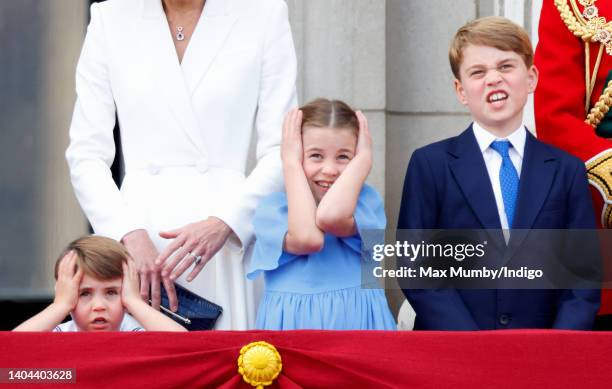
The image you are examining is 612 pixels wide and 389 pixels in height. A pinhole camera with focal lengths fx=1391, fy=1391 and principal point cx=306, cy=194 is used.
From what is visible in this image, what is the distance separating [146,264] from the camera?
3762 millimetres

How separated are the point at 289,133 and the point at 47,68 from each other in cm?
193

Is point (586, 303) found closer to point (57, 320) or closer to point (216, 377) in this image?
point (216, 377)

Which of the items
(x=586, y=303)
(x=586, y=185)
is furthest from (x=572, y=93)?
(x=586, y=303)

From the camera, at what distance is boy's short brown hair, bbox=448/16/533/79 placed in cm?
389

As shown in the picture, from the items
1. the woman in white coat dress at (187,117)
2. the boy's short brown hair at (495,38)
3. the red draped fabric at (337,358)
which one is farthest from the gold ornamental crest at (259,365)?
the boy's short brown hair at (495,38)

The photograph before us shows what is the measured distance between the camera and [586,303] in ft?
12.0

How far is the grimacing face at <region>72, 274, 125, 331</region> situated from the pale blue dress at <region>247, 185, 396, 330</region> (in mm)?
401

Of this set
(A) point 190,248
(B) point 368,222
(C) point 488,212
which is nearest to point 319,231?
(B) point 368,222

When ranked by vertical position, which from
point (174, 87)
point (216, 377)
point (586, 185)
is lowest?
point (216, 377)

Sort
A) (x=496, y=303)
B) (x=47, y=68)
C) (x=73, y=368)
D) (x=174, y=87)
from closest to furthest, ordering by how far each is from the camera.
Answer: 1. (x=73, y=368)
2. (x=496, y=303)
3. (x=174, y=87)
4. (x=47, y=68)

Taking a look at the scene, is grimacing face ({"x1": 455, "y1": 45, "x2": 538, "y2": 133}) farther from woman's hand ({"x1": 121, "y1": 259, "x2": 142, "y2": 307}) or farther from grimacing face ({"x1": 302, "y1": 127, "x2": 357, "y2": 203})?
woman's hand ({"x1": 121, "y1": 259, "x2": 142, "y2": 307})

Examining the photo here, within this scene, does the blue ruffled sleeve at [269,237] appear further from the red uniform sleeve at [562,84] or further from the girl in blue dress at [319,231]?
the red uniform sleeve at [562,84]

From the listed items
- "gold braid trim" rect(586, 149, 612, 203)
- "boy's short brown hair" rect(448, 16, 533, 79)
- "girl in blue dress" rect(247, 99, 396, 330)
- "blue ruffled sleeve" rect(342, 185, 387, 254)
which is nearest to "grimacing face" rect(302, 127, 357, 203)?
"girl in blue dress" rect(247, 99, 396, 330)

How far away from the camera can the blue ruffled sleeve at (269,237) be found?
3748mm
